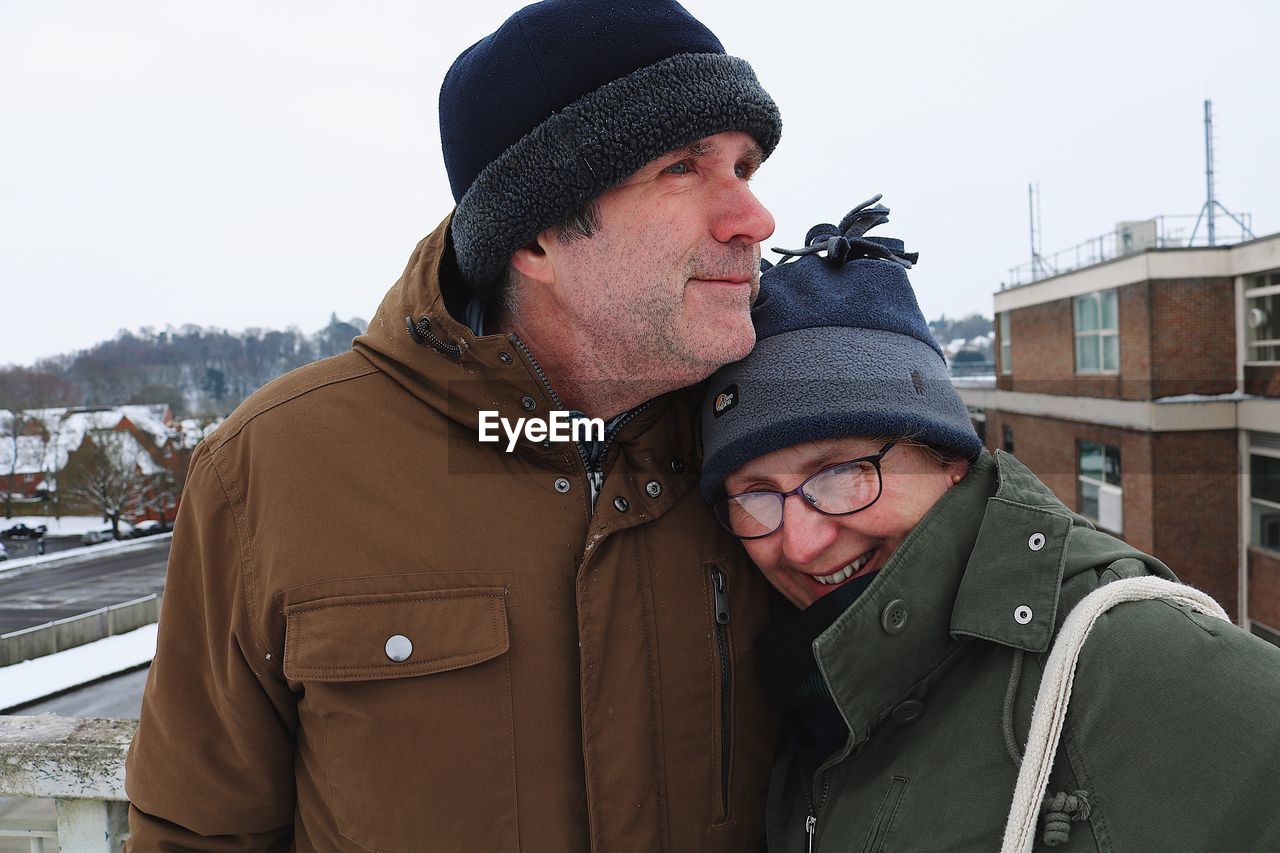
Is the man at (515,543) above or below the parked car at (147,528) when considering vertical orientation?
above

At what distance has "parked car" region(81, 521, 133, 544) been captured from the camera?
41969 millimetres

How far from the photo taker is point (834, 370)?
1.59 m

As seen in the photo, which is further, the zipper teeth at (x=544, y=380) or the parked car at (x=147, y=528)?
the parked car at (x=147, y=528)

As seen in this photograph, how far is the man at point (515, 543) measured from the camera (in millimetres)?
1486

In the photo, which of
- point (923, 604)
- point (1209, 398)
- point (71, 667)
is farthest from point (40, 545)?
point (923, 604)

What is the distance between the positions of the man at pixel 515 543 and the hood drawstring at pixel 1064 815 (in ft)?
2.03

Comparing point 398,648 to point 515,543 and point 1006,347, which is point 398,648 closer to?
point 515,543

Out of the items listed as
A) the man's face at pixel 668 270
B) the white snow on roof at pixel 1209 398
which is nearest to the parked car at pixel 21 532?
the white snow on roof at pixel 1209 398

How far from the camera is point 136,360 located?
7394 cm

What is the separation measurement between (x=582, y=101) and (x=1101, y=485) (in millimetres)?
17980

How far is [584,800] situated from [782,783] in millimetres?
388

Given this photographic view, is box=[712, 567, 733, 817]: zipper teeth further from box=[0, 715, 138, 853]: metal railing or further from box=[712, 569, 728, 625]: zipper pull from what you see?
box=[0, 715, 138, 853]: metal railing

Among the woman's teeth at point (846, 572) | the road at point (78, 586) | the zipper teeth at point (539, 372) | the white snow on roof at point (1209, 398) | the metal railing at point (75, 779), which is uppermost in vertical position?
the zipper teeth at point (539, 372)

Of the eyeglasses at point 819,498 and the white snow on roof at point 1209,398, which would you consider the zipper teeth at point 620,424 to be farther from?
the white snow on roof at point 1209,398
